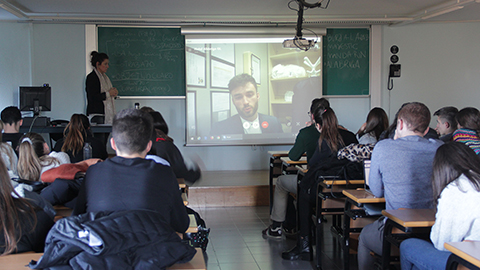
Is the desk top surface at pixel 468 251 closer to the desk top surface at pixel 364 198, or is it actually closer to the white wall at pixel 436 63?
the desk top surface at pixel 364 198

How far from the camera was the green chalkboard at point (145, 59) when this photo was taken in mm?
6035

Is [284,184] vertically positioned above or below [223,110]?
below

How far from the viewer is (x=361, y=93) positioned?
6.48m

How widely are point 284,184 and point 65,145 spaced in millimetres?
2014

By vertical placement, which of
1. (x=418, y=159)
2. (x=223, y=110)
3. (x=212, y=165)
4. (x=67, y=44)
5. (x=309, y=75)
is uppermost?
(x=67, y=44)

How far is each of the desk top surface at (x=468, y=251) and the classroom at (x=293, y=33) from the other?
15.9 ft

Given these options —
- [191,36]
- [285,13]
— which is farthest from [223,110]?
[285,13]

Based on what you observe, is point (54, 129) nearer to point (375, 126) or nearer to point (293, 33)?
point (375, 126)

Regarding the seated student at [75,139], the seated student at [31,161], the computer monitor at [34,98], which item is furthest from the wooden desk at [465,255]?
the computer monitor at [34,98]

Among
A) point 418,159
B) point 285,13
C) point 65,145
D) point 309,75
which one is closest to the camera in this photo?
point 418,159

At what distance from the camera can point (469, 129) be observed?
3186 millimetres

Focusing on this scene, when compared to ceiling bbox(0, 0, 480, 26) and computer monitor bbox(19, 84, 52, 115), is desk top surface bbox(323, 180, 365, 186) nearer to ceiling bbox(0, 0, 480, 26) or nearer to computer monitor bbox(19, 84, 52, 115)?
ceiling bbox(0, 0, 480, 26)

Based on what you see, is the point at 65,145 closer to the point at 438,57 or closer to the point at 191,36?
the point at 191,36

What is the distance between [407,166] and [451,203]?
492 mm
